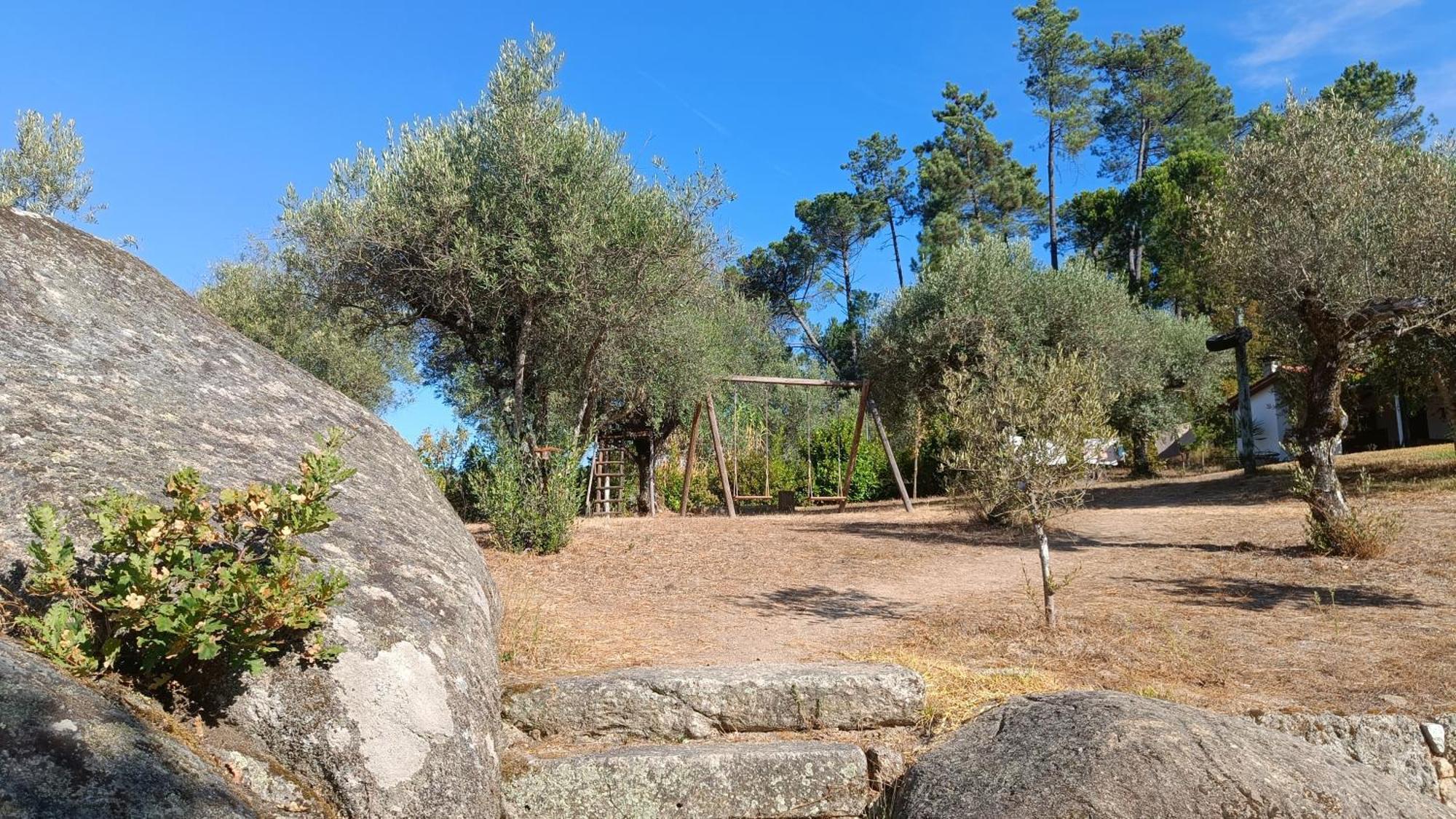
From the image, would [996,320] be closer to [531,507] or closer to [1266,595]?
[1266,595]

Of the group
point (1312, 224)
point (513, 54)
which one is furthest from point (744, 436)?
point (1312, 224)

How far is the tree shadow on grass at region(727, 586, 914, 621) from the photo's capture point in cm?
809

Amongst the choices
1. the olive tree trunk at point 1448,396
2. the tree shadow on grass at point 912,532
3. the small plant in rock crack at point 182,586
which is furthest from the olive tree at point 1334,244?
the small plant in rock crack at point 182,586

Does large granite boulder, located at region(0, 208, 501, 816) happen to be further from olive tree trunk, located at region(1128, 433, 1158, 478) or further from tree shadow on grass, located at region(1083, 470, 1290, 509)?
olive tree trunk, located at region(1128, 433, 1158, 478)

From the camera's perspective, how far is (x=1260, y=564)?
10172 mm

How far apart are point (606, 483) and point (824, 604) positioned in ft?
38.0

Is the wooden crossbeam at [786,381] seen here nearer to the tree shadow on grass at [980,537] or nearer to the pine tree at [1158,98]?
the tree shadow on grass at [980,537]

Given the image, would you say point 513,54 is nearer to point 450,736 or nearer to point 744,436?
point 450,736

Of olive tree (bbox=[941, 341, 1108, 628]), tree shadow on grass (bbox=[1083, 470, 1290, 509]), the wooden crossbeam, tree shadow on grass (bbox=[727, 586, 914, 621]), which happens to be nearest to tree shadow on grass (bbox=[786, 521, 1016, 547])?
the wooden crossbeam

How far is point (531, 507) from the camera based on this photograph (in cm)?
1092

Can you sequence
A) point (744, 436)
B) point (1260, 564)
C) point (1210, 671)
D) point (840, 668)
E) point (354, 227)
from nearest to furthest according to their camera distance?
1. point (840, 668)
2. point (1210, 671)
3. point (1260, 564)
4. point (354, 227)
5. point (744, 436)

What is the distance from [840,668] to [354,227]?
30.7 ft

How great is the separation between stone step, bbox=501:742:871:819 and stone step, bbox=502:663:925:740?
1.01 feet

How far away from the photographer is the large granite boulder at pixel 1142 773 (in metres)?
3.47
